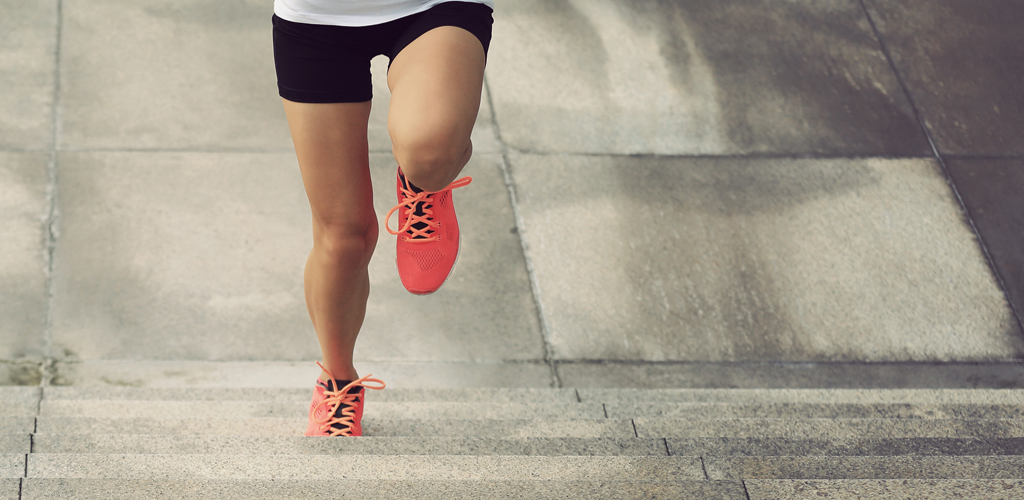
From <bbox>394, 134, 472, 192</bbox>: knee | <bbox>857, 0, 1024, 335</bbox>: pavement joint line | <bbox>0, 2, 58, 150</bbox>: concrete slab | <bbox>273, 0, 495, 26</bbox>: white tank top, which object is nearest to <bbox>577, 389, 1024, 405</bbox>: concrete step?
<bbox>857, 0, 1024, 335</bbox>: pavement joint line

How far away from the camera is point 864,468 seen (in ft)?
6.59

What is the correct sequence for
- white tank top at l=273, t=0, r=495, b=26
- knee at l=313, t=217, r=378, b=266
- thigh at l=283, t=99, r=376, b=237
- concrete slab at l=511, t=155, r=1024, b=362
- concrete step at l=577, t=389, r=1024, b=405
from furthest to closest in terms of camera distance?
1. concrete slab at l=511, t=155, r=1024, b=362
2. concrete step at l=577, t=389, r=1024, b=405
3. knee at l=313, t=217, r=378, b=266
4. thigh at l=283, t=99, r=376, b=237
5. white tank top at l=273, t=0, r=495, b=26

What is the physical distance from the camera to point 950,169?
4.73m

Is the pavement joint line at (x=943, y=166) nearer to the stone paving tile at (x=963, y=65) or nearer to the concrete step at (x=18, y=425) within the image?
the stone paving tile at (x=963, y=65)

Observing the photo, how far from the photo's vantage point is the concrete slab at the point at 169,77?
14.0 ft

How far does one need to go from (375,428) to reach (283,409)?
37 centimetres

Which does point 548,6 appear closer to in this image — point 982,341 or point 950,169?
point 950,169

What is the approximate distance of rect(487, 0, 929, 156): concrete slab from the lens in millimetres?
4715

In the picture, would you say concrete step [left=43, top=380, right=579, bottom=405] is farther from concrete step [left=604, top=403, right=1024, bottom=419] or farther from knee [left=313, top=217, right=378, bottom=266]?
knee [left=313, top=217, right=378, bottom=266]

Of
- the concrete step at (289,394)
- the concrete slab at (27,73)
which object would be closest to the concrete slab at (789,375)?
the concrete step at (289,394)

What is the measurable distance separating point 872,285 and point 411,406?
2335 mm

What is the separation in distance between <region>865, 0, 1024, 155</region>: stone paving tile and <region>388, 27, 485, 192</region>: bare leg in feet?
12.9

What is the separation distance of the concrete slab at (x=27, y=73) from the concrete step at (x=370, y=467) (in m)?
2.70

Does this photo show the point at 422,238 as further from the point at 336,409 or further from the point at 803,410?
the point at 803,410
